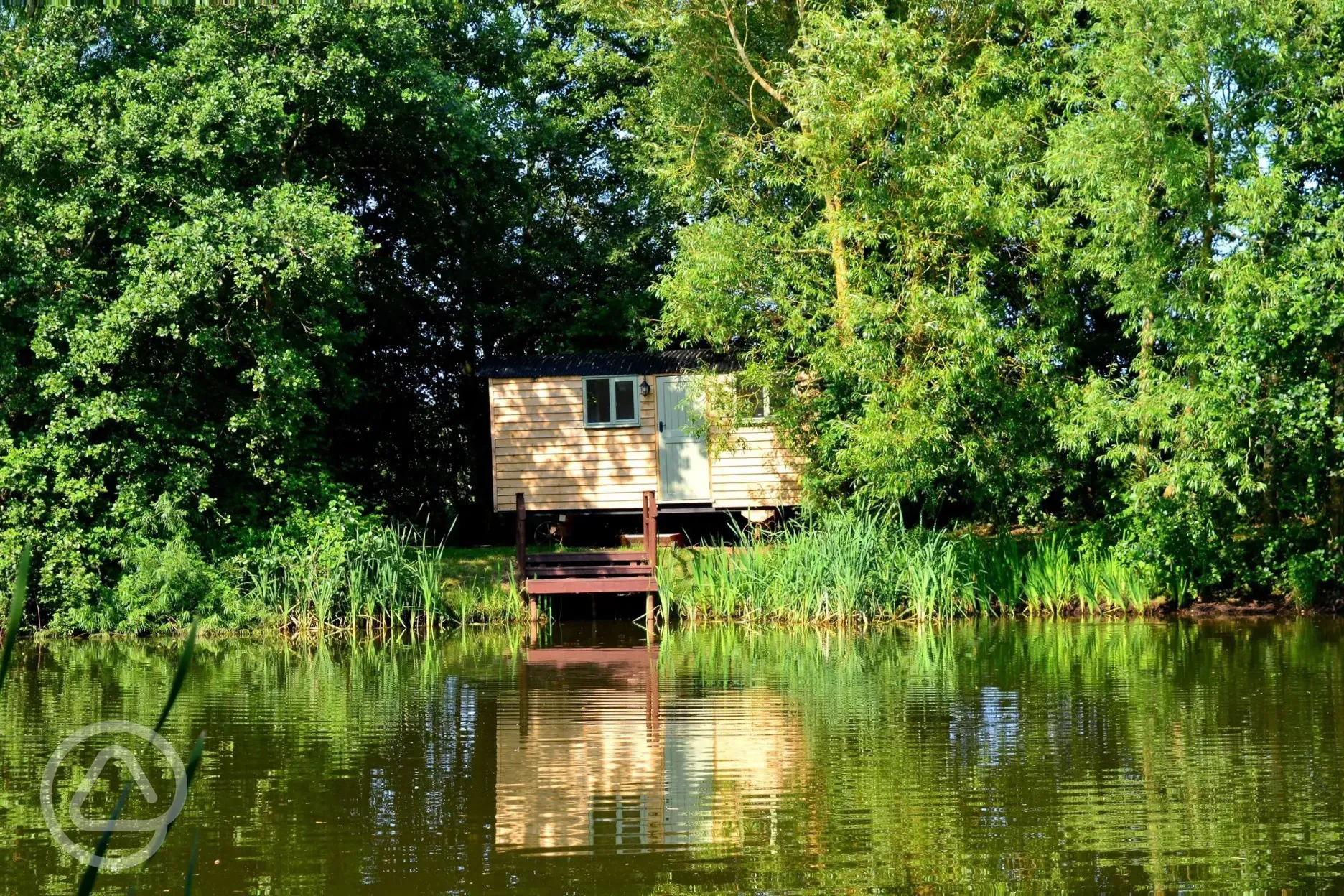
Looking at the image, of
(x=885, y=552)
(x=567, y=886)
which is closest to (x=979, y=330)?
(x=885, y=552)

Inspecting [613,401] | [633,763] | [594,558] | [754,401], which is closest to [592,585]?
[594,558]

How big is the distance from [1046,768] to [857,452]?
1005 centimetres

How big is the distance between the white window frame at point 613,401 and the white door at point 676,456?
370 millimetres

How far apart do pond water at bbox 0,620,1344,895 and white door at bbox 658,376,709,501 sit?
24.7 feet

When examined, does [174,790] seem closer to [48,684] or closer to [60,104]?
[48,684]

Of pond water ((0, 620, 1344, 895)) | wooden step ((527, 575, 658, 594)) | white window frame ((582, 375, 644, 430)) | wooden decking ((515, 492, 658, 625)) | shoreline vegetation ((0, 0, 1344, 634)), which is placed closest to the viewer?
pond water ((0, 620, 1344, 895))

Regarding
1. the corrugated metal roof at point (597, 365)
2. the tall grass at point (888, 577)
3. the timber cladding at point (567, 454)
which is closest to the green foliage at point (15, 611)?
the tall grass at point (888, 577)

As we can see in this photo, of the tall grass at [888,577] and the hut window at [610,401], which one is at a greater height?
the hut window at [610,401]

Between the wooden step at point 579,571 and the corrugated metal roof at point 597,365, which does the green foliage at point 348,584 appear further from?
the corrugated metal roof at point 597,365

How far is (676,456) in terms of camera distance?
22.9m

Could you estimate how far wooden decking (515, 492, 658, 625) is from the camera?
61.4 ft

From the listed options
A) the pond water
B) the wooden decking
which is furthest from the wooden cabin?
the pond water

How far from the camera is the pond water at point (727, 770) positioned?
6.69 m

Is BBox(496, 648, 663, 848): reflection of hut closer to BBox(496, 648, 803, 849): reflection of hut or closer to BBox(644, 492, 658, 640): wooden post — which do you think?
BBox(496, 648, 803, 849): reflection of hut
